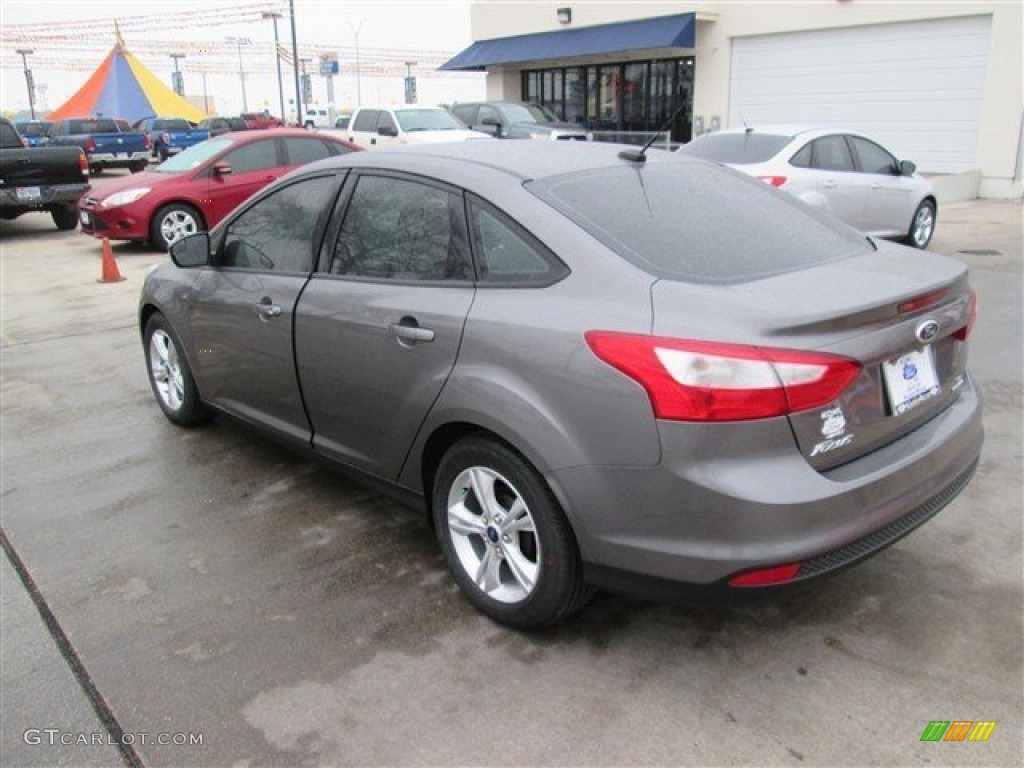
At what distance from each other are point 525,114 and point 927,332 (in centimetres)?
1893

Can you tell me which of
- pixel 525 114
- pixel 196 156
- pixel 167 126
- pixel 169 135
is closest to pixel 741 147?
pixel 196 156

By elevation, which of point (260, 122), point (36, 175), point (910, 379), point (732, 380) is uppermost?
point (260, 122)

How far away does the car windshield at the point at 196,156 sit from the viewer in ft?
38.2

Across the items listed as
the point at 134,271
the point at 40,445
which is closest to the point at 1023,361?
the point at 40,445

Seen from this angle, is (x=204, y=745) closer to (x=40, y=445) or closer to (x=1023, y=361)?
(x=40, y=445)

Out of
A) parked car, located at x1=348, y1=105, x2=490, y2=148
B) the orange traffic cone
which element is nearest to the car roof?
the orange traffic cone

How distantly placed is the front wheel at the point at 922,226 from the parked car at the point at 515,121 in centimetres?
888

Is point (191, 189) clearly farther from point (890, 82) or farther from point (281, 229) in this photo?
point (890, 82)

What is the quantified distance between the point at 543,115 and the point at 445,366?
1955 cm

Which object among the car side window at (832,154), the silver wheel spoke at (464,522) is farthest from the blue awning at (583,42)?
the silver wheel spoke at (464,522)

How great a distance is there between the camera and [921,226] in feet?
37.1

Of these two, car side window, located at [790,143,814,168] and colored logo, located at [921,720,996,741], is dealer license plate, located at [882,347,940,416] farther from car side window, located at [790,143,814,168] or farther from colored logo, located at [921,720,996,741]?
car side window, located at [790,143,814,168]

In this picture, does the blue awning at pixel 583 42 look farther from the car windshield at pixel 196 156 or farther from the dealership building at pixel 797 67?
the car windshield at pixel 196 156

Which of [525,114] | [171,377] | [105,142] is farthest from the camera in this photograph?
[105,142]
